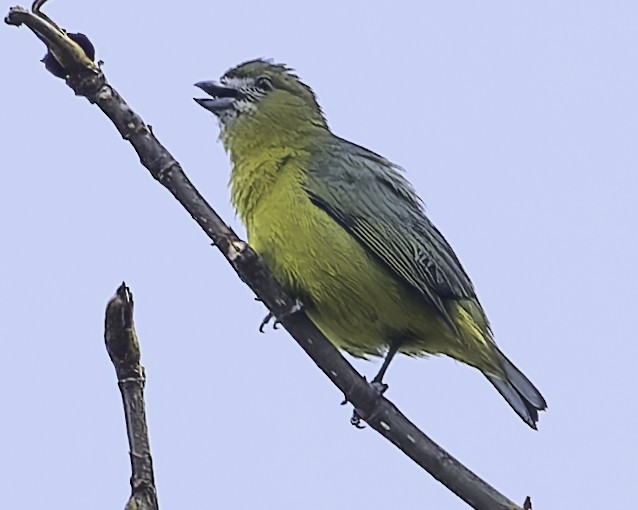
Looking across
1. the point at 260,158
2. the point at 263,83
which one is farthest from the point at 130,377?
the point at 263,83

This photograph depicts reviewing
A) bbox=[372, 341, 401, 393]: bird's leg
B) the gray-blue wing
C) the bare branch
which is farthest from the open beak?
the bare branch

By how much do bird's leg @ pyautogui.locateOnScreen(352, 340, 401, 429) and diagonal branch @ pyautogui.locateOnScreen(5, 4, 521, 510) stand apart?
0.38 ft

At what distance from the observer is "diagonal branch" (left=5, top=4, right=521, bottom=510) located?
13.2 feet

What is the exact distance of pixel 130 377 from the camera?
10.9ft

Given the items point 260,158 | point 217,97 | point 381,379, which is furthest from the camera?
point 217,97

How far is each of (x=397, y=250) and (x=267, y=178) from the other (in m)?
0.87

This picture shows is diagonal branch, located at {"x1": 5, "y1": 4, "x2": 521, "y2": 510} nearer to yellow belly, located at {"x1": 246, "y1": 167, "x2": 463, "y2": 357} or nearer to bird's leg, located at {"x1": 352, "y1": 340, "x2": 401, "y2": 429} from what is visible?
bird's leg, located at {"x1": 352, "y1": 340, "x2": 401, "y2": 429}

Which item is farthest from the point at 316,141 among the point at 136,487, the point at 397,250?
the point at 136,487

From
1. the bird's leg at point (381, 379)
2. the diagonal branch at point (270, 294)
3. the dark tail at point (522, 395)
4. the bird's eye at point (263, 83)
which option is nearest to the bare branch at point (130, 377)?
the diagonal branch at point (270, 294)

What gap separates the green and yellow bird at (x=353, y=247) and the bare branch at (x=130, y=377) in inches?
106

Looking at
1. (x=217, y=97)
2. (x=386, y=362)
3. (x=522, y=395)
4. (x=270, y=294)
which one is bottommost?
(x=270, y=294)

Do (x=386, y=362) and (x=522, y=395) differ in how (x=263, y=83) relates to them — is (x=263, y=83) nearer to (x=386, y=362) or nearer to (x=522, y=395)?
(x=386, y=362)

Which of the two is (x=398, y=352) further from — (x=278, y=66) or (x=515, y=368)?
(x=278, y=66)

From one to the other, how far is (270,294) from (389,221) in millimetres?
1676
